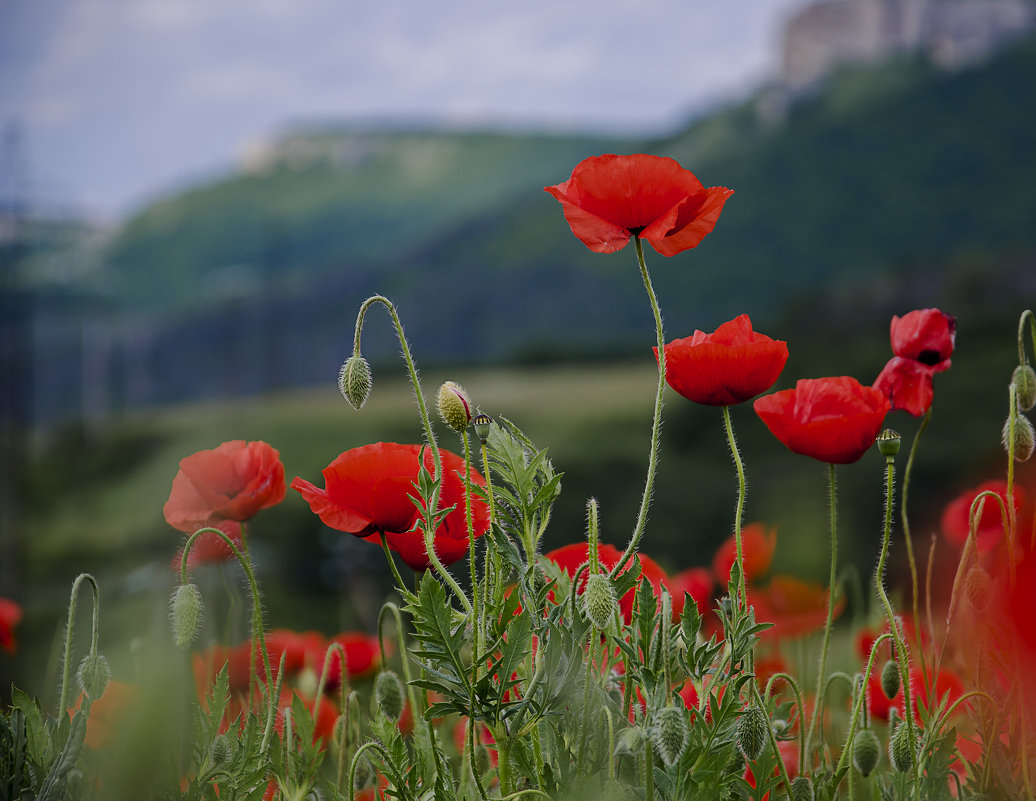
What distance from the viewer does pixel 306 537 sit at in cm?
2281

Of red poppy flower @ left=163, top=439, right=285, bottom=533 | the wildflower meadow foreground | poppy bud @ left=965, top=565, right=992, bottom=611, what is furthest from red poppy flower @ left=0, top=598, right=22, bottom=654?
poppy bud @ left=965, top=565, right=992, bottom=611

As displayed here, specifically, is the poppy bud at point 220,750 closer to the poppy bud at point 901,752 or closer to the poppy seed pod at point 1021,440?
the poppy bud at point 901,752

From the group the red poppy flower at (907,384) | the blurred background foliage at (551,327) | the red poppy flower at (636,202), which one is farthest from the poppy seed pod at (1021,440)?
the blurred background foliage at (551,327)

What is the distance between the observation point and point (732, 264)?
56719 millimetres

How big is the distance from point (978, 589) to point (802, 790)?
1.23 feet

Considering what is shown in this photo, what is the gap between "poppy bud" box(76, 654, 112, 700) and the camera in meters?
1.22

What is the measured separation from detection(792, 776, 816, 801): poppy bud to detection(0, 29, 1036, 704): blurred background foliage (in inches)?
33.6

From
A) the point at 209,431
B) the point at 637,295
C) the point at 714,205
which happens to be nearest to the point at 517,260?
the point at 637,295

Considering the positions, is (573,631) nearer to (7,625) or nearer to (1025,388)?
(1025,388)

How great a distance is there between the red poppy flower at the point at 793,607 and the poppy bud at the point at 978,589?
1.03 metres

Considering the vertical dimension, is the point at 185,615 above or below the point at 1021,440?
below

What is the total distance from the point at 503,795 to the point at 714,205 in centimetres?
86

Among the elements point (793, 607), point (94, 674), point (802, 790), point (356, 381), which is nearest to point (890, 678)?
point (802, 790)

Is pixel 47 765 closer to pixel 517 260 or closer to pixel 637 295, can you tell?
pixel 637 295
